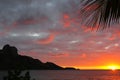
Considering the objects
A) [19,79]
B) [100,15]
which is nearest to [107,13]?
[100,15]

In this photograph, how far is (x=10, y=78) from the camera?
28.3ft

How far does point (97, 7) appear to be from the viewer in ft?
10.4

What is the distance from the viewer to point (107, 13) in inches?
125

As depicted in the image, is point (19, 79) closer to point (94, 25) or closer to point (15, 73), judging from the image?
point (15, 73)

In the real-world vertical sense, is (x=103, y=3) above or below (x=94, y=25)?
above

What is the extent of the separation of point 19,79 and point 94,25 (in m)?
5.82

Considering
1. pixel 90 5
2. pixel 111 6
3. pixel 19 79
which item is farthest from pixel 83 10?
pixel 19 79

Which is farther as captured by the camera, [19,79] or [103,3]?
[19,79]

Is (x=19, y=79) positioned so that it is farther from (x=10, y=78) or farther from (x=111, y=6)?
(x=111, y=6)

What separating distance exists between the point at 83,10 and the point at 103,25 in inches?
10.7

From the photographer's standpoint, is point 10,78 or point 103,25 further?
point 10,78

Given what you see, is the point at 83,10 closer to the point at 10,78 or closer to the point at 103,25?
the point at 103,25

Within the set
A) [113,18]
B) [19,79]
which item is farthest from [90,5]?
[19,79]

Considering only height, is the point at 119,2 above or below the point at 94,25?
above
